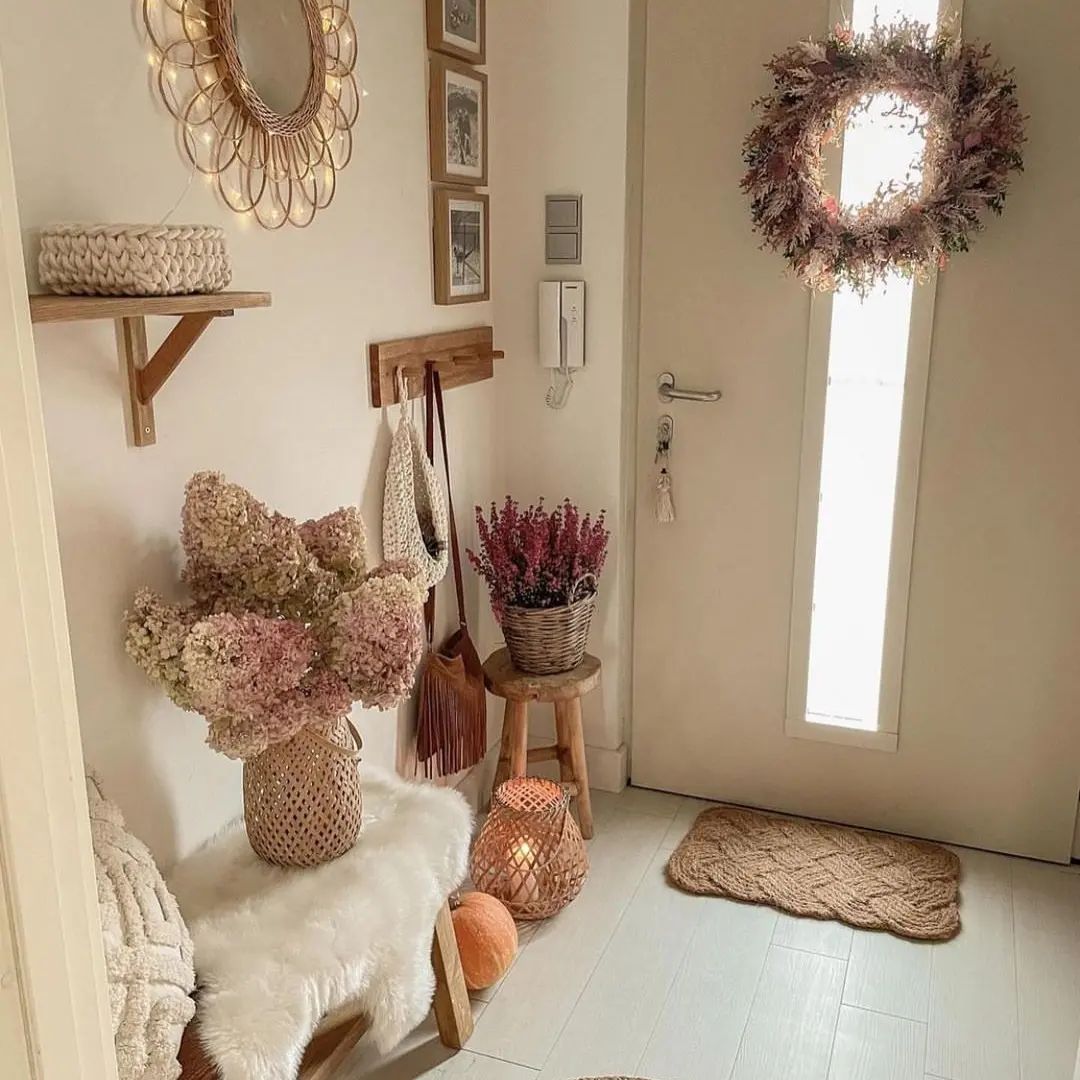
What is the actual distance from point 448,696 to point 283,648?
879mm

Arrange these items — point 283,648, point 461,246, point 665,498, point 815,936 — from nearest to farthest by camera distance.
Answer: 1. point 283,648
2. point 815,936
3. point 461,246
4. point 665,498

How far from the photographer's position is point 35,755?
0.82m

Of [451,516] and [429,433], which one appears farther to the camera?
[451,516]

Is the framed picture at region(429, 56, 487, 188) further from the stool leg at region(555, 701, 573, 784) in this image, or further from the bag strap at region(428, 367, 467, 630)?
the stool leg at region(555, 701, 573, 784)

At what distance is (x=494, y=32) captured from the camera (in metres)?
2.50

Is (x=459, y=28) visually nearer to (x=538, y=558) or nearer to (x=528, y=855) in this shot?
(x=538, y=558)

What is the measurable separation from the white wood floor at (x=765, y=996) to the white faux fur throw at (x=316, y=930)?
37 cm

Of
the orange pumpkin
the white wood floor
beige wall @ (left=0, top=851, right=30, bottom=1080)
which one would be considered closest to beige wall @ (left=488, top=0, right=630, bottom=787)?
the white wood floor

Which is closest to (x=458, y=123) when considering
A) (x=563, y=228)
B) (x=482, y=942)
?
(x=563, y=228)

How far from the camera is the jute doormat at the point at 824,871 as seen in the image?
7.74ft

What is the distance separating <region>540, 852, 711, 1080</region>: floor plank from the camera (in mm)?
1960

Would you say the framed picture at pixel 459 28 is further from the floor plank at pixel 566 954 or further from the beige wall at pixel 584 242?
the floor plank at pixel 566 954

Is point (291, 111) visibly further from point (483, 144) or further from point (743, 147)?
point (743, 147)

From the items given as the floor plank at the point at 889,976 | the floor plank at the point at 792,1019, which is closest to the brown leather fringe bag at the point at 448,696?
the floor plank at the point at 792,1019
